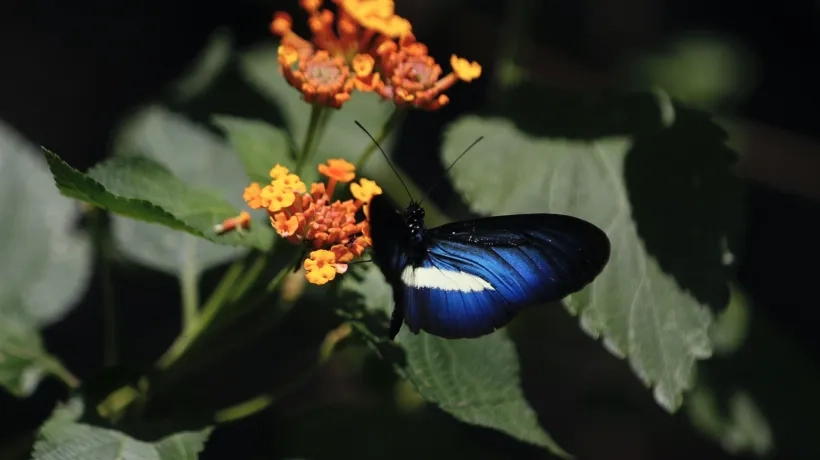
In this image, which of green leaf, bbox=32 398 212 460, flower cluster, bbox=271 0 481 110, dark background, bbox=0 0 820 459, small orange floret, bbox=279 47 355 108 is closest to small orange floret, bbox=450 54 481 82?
flower cluster, bbox=271 0 481 110

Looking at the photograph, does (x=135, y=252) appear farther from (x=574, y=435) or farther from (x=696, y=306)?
(x=574, y=435)

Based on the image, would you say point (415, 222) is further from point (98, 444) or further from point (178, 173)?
point (178, 173)

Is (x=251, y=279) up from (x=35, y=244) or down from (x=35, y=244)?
up

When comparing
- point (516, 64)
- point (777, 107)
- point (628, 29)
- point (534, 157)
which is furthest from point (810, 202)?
point (534, 157)

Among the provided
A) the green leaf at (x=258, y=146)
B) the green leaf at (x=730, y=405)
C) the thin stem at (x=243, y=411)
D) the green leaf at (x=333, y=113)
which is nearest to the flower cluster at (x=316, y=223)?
the green leaf at (x=258, y=146)

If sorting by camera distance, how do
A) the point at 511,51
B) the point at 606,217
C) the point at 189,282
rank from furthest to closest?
the point at 511,51, the point at 189,282, the point at 606,217

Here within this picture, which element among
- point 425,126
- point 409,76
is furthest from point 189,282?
point 425,126
